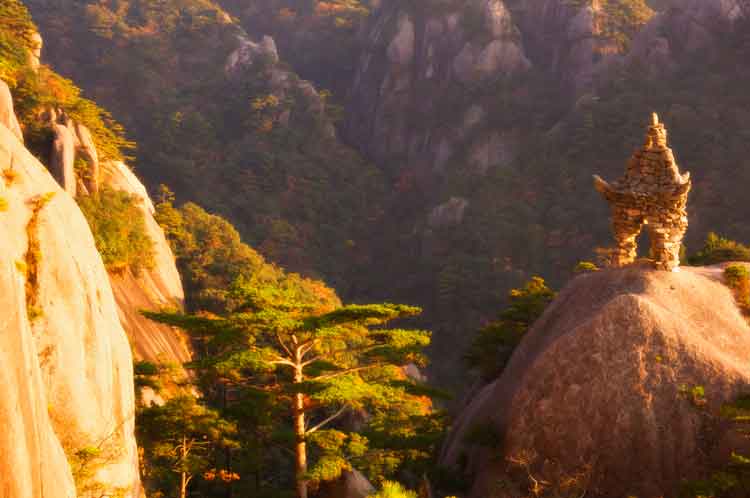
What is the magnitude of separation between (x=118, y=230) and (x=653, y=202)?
85.3 feet

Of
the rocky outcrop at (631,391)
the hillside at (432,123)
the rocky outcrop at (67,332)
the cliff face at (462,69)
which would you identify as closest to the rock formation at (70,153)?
the rocky outcrop at (67,332)

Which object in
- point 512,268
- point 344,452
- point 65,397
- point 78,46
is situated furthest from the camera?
point 78,46

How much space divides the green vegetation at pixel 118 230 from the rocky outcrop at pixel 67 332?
1871cm

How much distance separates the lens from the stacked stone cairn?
54.5 ft

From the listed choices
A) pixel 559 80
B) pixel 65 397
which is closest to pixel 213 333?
pixel 65 397

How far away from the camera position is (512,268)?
56750 millimetres

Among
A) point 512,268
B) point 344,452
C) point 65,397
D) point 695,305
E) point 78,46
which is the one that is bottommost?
point 344,452

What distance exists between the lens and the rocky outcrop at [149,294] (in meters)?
29.5

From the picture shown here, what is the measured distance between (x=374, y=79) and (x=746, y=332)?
73.0 metres

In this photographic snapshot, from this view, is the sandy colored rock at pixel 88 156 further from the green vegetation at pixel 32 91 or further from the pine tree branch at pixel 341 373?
the pine tree branch at pixel 341 373

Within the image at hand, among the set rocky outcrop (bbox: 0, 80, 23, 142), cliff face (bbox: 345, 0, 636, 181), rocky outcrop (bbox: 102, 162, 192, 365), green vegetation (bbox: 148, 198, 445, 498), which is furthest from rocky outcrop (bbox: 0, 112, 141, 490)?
cliff face (bbox: 345, 0, 636, 181)

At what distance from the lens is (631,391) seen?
14.5 meters

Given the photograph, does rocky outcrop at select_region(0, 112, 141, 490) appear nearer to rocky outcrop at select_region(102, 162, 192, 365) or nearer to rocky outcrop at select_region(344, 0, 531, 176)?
rocky outcrop at select_region(102, 162, 192, 365)

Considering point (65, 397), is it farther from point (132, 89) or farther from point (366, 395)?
point (132, 89)
